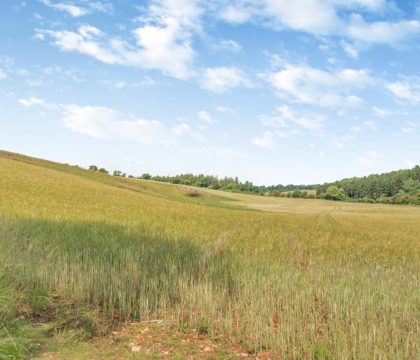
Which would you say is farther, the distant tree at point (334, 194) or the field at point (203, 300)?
the distant tree at point (334, 194)

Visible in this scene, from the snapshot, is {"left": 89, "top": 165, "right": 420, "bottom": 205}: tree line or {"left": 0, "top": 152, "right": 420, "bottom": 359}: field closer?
{"left": 0, "top": 152, "right": 420, "bottom": 359}: field

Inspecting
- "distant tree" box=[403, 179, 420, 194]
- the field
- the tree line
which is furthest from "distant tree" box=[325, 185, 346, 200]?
the field

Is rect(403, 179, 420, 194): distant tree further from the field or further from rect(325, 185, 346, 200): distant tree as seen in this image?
the field

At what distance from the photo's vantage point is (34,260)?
923 centimetres

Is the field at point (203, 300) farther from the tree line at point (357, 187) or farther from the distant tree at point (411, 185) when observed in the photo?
the distant tree at point (411, 185)

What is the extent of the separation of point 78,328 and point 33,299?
139 cm

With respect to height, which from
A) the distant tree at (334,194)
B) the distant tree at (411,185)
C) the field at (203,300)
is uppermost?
the distant tree at (411,185)

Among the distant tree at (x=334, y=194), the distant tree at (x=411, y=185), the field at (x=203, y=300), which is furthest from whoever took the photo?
the distant tree at (x=411, y=185)

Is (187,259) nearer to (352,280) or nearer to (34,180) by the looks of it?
(352,280)

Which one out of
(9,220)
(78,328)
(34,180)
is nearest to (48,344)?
(78,328)

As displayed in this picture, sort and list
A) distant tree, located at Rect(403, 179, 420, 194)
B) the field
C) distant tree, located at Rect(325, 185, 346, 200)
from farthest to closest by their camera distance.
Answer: distant tree, located at Rect(403, 179, 420, 194) → distant tree, located at Rect(325, 185, 346, 200) → the field

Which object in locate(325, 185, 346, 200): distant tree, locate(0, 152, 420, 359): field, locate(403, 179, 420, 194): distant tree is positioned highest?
locate(403, 179, 420, 194): distant tree

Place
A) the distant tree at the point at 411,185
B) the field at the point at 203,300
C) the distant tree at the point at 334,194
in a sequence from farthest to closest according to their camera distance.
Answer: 1. the distant tree at the point at 411,185
2. the distant tree at the point at 334,194
3. the field at the point at 203,300

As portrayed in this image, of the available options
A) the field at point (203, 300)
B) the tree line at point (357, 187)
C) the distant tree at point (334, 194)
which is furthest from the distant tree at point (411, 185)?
the field at point (203, 300)
